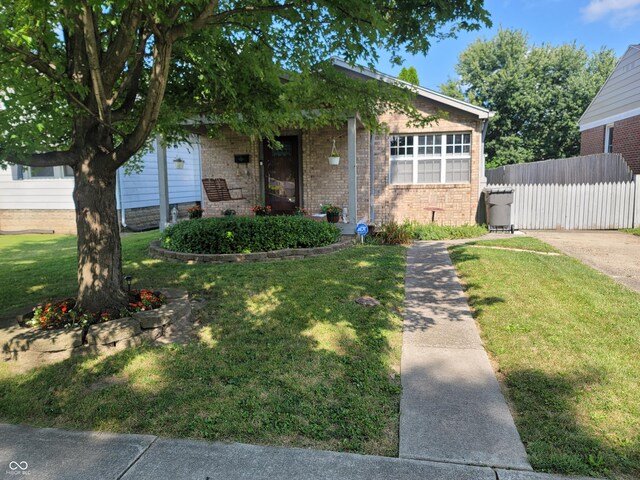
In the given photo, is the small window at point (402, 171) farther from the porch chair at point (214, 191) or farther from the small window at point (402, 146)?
the porch chair at point (214, 191)

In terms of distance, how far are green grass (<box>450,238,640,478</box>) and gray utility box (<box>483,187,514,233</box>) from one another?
5471 mm

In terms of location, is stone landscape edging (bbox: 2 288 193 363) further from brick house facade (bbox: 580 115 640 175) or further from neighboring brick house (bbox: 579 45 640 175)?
neighboring brick house (bbox: 579 45 640 175)

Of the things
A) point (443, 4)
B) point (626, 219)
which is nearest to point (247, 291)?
point (443, 4)

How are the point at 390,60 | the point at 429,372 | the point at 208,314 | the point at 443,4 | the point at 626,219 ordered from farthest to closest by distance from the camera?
the point at 626,219 → the point at 390,60 → the point at 208,314 → the point at 443,4 → the point at 429,372

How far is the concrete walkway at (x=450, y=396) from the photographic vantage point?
2.88 meters

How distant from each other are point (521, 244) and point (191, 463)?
951 centimetres

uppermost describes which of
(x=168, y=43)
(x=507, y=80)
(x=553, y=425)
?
(x=507, y=80)

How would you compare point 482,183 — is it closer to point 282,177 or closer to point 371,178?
point 371,178

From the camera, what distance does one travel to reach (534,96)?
103ft

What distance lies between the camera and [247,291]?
21.6ft

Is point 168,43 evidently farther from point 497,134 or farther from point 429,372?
point 497,134

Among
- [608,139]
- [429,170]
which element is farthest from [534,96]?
[429,170]

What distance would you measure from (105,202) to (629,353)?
18.1 feet

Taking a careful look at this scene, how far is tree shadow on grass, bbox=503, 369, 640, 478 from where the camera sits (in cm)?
271
